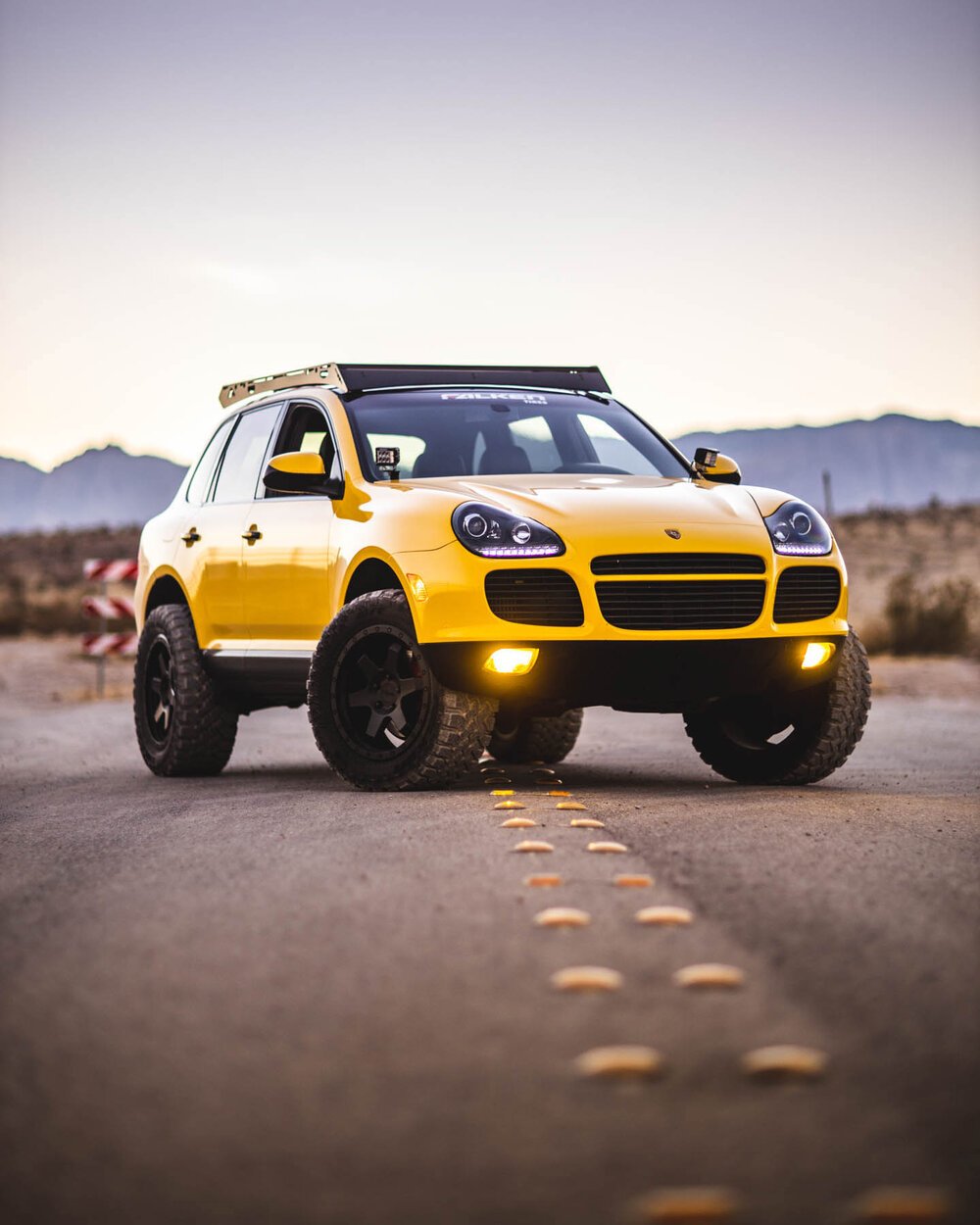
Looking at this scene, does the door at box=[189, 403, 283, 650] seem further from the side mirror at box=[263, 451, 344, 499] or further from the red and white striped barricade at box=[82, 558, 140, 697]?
the red and white striped barricade at box=[82, 558, 140, 697]

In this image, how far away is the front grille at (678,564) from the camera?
7.35m

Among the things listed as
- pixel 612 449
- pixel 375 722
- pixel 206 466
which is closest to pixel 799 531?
pixel 612 449

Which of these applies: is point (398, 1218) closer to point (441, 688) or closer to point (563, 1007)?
point (563, 1007)

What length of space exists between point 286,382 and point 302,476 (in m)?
1.57

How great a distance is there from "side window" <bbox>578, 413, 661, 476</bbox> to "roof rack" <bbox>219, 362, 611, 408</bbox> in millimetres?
402

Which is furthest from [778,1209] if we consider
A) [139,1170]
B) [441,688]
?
[441,688]

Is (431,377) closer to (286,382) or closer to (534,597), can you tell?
(286,382)

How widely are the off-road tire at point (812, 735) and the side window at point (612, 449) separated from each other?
48.4 inches

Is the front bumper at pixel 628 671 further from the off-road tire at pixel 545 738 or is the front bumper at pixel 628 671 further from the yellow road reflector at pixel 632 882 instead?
the off-road tire at pixel 545 738

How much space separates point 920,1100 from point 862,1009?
0.59m

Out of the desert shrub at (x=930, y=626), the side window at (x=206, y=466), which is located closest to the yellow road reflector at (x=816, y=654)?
the side window at (x=206, y=466)

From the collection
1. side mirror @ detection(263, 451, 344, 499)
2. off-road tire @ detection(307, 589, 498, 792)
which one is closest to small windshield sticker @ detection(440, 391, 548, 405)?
side mirror @ detection(263, 451, 344, 499)

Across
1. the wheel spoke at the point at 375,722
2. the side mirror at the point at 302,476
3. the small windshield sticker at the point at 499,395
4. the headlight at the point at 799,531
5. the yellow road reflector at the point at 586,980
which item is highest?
the small windshield sticker at the point at 499,395

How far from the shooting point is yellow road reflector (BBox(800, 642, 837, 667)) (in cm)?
788
